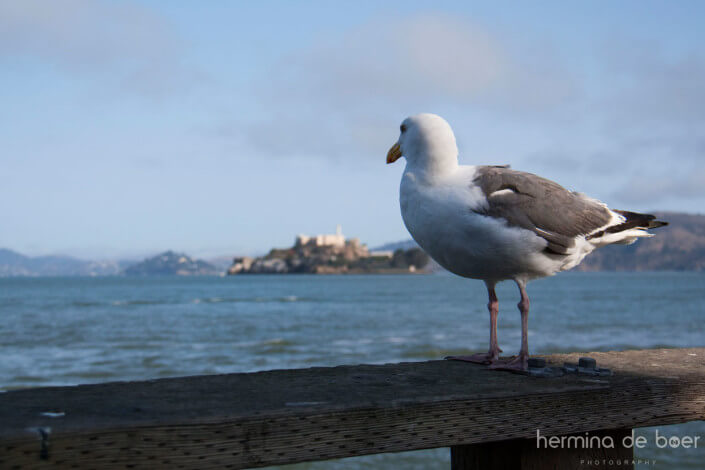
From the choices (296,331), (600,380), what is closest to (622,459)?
(600,380)

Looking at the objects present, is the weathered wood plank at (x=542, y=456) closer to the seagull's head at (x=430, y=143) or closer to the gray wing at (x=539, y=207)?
the gray wing at (x=539, y=207)

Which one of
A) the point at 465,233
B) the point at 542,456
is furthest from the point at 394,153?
the point at 542,456

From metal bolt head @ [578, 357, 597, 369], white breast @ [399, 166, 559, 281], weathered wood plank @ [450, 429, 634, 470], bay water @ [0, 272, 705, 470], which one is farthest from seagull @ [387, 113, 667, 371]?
bay water @ [0, 272, 705, 470]

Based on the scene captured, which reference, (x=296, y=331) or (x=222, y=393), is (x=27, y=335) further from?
(x=222, y=393)

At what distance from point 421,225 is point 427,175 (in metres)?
0.29

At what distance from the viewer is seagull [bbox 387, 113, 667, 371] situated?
3467 millimetres

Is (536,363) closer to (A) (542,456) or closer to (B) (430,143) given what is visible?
(A) (542,456)

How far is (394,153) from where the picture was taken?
4004mm

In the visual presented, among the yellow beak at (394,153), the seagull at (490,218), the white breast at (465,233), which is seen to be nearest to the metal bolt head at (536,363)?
A: the seagull at (490,218)

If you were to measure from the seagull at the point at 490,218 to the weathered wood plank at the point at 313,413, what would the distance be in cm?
63

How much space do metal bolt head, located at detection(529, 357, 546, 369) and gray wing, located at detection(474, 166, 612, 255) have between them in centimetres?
61

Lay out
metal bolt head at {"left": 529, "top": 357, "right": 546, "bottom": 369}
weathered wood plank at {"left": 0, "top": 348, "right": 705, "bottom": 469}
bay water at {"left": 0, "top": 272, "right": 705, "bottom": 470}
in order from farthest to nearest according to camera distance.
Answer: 1. bay water at {"left": 0, "top": 272, "right": 705, "bottom": 470}
2. metal bolt head at {"left": 529, "top": 357, "right": 546, "bottom": 369}
3. weathered wood plank at {"left": 0, "top": 348, "right": 705, "bottom": 469}

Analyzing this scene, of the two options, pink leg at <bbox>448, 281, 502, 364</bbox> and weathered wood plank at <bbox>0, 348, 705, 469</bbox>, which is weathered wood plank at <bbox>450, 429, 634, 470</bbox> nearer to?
weathered wood plank at <bbox>0, 348, 705, 469</bbox>

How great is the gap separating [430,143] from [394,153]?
0.40m
